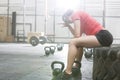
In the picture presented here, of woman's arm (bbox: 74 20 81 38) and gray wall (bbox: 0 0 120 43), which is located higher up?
gray wall (bbox: 0 0 120 43)

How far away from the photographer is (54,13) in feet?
75.8

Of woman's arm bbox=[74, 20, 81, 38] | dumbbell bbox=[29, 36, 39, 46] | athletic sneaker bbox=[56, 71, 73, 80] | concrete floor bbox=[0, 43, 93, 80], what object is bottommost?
concrete floor bbox=[0, 43, 93, 80]

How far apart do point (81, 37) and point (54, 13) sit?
19001 mm

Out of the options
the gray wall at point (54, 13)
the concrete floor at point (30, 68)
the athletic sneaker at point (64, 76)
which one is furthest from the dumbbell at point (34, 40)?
the athletic sneaker at point (64, 76)

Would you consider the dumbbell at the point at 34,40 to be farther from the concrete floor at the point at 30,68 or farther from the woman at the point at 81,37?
the woman at the point at 81,37

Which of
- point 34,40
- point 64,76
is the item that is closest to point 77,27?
point 64,76

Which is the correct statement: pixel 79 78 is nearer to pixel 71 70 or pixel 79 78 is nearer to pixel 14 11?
pixel 71 70

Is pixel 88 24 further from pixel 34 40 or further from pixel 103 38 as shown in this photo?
pixel 34 40

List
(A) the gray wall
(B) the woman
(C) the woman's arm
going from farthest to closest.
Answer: (A) the gray wall
(C) the woman's arm
(B) the woman

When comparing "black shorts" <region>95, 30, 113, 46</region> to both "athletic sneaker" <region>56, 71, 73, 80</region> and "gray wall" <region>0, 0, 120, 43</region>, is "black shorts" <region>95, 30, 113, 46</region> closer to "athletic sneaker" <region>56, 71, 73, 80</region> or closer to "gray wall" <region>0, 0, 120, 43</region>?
"athletic sneaker" <region>56, 71, 73, 80</region>

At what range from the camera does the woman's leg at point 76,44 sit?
13.1 ft

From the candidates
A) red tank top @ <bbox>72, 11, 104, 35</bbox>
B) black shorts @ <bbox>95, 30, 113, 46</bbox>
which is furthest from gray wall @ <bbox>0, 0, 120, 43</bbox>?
black shorts @ <bbox>95, 30, 113, 46</bbox>

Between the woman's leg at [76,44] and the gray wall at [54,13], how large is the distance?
691 inches

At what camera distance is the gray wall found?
887 inches
